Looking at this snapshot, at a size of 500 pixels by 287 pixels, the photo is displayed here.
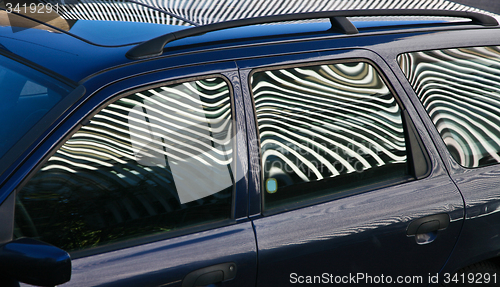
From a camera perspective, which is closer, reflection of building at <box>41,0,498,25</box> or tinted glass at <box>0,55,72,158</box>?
tinted glass at <box>0,55,72,158</box>

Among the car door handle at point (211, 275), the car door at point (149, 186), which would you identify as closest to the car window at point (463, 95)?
the car door at point (149, 186)

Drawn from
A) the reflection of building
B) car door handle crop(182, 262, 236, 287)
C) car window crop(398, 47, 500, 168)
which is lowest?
car door handle crop(182, 262, 236, 287)

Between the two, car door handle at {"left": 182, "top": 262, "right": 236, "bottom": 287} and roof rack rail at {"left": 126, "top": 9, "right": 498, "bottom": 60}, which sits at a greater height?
roof rack rail at {"left": 126, "top": 9, "right": 498, "bottom": 60}

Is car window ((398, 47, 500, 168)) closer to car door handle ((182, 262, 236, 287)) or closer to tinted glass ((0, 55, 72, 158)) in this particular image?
car door handle ((182, 262, 236, 287))

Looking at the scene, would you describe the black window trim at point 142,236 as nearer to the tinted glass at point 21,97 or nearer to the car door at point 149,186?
the car door at point 149,186

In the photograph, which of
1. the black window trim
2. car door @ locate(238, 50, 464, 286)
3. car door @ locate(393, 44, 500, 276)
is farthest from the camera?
car door @ locate(393, 44, 500, 276)

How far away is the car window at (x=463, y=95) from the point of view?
2176 millimetres

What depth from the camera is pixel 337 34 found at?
6.86 ft

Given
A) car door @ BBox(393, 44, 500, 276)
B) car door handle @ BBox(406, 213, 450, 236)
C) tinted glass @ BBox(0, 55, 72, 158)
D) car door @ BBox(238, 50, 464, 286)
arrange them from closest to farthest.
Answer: tinted glass @ BBox(0, 55, 72, 158) → car door @ BBox(238, 50, 464, 286) → car door handle @ BBox(406, 213, 450, 236) → car door @ BBox(393, 44, 500, 276)

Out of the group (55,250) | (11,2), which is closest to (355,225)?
(55,250)

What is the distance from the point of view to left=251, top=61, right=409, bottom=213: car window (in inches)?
72.6

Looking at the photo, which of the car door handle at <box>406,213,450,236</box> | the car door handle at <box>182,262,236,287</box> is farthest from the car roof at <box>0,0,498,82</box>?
the car door handle at <box>406,213,450,236</box>

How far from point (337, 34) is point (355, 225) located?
0.85m

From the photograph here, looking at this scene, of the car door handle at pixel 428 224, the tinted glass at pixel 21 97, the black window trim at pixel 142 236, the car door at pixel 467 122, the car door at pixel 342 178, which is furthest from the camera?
the car door at pixel 467 122
